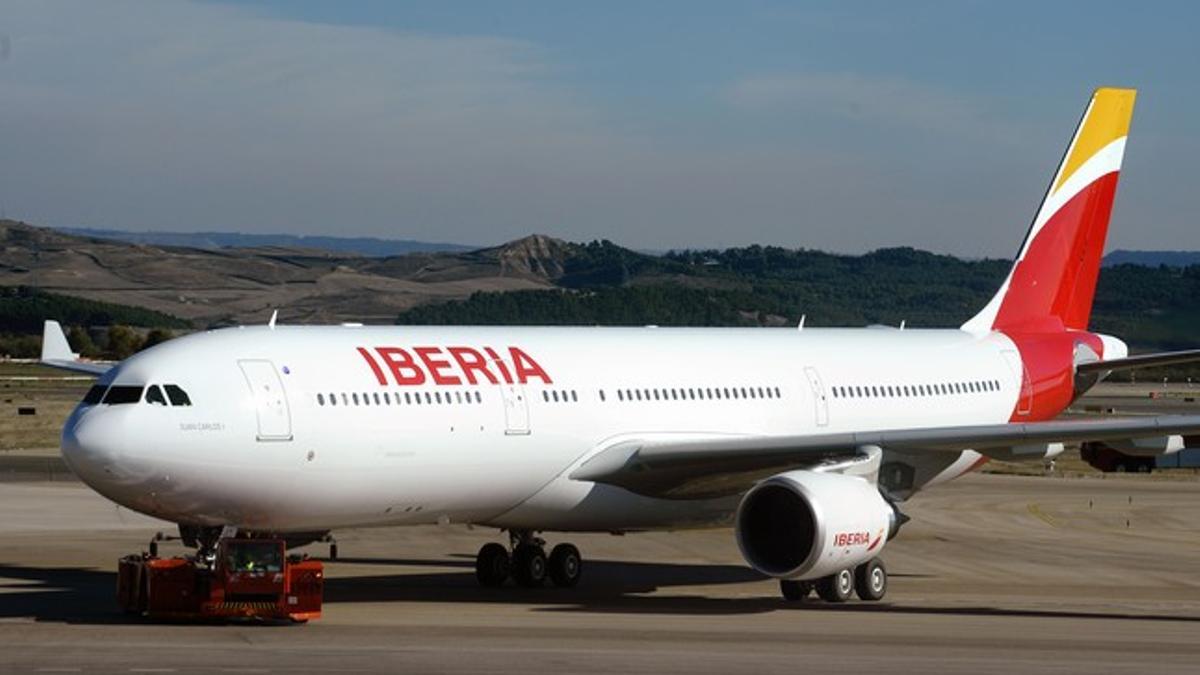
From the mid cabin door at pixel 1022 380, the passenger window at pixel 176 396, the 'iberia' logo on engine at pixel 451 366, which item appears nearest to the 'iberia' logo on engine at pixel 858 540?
the 'iberia' logo on engine at pixel 451 366

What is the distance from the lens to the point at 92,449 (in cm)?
2575

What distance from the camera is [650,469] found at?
3125 cm

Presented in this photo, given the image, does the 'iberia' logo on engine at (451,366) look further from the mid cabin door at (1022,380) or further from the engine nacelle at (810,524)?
the mid cabin door at (1022,380)

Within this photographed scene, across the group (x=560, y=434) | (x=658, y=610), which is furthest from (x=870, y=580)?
(x=560, y=434)

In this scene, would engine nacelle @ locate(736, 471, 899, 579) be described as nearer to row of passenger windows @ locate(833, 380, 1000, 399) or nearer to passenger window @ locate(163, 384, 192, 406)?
row of passenger windows @ locate(833, 380, 1000, 399)

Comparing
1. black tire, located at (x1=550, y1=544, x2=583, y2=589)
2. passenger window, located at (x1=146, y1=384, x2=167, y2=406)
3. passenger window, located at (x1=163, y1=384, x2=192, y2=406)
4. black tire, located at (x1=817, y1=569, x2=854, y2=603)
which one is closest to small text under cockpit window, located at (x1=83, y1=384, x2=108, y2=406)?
passenger window, located at (x1=146, y1=384, x2=167, y2=406)

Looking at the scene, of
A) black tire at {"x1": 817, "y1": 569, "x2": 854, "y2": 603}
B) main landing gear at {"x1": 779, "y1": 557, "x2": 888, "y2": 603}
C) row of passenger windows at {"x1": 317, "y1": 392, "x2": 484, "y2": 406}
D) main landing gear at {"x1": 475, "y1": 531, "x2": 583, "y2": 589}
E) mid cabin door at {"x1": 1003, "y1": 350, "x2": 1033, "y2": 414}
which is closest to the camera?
row of passenger windows at {"x1": 317, "y1": 392, "x2": 484, "y2": 406}

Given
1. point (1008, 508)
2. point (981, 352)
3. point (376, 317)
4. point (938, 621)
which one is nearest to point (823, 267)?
point (376, 317)

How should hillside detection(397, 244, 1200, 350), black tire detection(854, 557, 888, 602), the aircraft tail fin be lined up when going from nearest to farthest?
black tire detection(854, 557, 888, 602)
the aircraft tail fin
hillside detection(397, 244, 1200, 350)

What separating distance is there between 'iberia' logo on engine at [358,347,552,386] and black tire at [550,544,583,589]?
12.0 feet

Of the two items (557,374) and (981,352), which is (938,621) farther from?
(981,352)

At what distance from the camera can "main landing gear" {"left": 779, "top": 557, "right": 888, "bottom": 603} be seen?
31.1 meters

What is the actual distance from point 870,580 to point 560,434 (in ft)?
17.4

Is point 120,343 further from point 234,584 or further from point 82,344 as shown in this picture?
point 234,584
